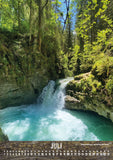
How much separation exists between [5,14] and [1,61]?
4847 millimetres

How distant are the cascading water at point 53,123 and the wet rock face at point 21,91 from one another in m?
0.54

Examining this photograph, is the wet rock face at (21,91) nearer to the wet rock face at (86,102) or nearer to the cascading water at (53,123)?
the cascading water at (53,123)

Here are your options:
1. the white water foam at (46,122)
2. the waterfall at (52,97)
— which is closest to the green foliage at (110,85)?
the white water foam at (46,122)

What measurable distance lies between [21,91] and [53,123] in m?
3.68

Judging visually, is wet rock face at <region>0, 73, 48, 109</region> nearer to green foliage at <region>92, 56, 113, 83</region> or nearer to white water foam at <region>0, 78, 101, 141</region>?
white water foam at <region>0, 78, 101, 141</region>

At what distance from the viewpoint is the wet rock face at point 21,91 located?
5.88 meters

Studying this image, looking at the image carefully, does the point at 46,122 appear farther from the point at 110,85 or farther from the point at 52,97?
the point at 110,85

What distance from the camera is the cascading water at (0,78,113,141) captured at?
3.86 meters

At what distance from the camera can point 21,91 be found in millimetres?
6656

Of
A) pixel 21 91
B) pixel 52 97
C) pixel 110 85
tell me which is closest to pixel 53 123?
pixel 52 97

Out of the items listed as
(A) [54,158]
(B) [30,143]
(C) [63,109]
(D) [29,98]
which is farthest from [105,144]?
(D) [29,98]

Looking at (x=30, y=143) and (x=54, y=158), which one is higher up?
(x=30, y=143)

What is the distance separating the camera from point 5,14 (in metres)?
7.11

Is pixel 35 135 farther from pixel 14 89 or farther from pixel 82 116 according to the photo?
pixel 14 89
